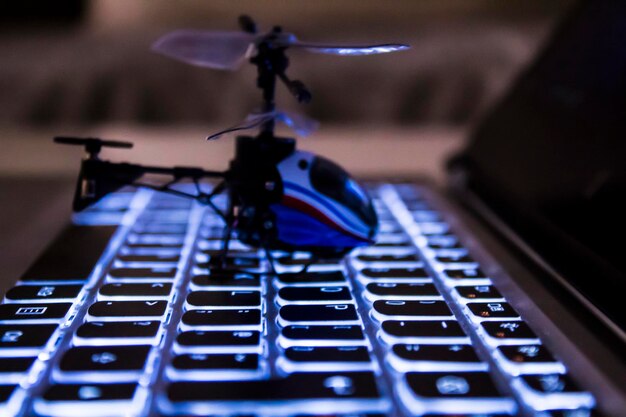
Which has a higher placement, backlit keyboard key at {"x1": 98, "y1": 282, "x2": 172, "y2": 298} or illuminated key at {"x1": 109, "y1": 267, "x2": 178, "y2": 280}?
illuminated key at {"x1": 109, "y1": 267, "x2": 178, "y2": 280}

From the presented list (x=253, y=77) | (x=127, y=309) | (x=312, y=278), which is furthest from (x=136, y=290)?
(x=253, y=77)

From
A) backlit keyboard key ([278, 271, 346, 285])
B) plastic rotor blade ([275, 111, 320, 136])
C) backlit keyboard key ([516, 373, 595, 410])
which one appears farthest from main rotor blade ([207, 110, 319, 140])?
backlit keyboard key ([516, 373, 595, 410])

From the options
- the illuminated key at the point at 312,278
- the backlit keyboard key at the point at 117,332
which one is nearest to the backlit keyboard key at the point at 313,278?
the illuminated key at the point at 312,278

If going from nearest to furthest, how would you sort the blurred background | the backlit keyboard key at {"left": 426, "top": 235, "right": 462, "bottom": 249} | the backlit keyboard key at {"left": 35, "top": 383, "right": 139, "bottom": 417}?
the backlit keyboard key at {"left": 35, "top": 383, "right": 139, "bottom": 417}, the backlit keyboard key at {"left": 426, "top": 235, "right": 462, "bottom": 249}, the blurred background

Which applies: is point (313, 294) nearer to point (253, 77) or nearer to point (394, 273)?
point (394, 273)

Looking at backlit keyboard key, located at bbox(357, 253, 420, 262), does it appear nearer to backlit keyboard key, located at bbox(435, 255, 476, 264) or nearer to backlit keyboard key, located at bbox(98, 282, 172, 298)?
backlit keyboard key, located at bbox(435, 255, 476, 264)

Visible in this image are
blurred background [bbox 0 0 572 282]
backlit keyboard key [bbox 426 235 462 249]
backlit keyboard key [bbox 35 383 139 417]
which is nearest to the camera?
backlit keyboard key [bbox 35 383 139 417]

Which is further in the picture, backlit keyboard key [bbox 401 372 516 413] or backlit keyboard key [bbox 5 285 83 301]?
backlit keyboard key [bbox 5 285 83 301]

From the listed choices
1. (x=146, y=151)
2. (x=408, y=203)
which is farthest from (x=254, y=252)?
(x=146, y=151)

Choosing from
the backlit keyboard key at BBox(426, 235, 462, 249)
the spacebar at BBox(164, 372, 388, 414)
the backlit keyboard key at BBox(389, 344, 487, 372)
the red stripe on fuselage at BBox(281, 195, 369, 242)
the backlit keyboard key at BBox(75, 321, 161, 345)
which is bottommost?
the spacebar at BBox(164, 372, 388, 414)
